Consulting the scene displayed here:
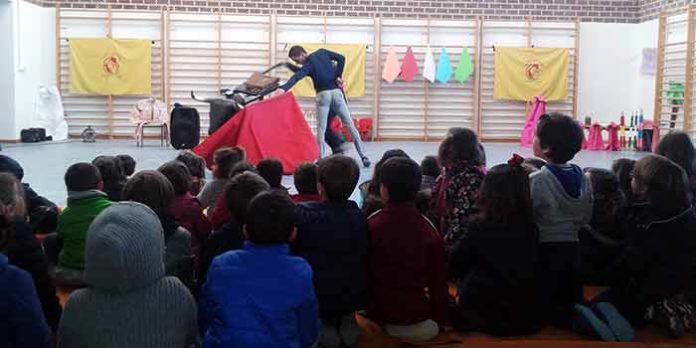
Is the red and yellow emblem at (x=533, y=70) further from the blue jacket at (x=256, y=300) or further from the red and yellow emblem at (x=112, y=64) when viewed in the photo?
the blue jacket at (x=256, y=300)

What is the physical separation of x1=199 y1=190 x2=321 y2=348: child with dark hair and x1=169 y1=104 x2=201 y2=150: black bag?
9.47m

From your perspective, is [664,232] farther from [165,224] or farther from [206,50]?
[206,50]

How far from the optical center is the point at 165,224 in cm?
315

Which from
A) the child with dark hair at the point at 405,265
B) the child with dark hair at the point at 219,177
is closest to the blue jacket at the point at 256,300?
the child with dark hair at the point at 405,265

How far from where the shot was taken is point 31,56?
45.5ft

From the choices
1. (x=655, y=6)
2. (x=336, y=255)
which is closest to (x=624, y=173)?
(x=336, y=255)

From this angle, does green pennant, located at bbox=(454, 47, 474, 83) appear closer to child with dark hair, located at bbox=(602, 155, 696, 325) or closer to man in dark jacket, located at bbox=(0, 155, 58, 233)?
man in dark jacket, located at bbox=(0, 155, 58, 233)

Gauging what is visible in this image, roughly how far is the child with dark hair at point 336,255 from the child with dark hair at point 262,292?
39cm

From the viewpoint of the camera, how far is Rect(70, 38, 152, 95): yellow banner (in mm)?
14305

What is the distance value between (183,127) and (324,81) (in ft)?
10.5

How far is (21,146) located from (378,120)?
21.5 feet

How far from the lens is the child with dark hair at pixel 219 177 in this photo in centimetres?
439

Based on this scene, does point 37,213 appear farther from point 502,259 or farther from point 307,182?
point 502,259

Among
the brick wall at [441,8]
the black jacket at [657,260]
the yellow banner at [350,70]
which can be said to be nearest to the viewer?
the black jacket at [657,260]
